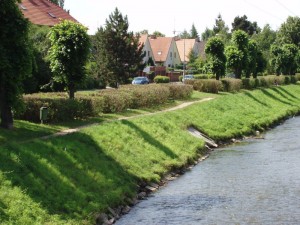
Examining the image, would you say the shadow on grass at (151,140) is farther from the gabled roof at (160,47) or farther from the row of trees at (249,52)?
the gabled roof at (160,47)

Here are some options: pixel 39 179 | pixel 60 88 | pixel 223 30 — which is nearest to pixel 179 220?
pixel 39 179

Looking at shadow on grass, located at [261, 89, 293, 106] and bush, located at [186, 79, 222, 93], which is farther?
shadow on grass, located at [261, 89, 293, 106]

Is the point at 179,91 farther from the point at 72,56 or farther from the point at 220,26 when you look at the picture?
the point at 220,26

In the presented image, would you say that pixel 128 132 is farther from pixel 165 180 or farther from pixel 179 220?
pixel 179 220

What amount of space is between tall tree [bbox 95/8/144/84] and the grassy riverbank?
2809 centimetres

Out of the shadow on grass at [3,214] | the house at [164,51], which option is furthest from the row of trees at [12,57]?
the house at [164,51]

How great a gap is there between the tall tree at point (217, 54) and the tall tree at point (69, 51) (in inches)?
1249

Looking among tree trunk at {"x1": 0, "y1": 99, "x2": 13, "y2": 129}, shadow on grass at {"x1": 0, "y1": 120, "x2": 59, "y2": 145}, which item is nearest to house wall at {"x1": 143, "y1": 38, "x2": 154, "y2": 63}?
shadow on grass at {"x1": 0, "y1": 120, "x2": 59, "y2": 145}

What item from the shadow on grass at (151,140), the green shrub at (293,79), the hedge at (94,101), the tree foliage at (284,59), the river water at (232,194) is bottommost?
the river water at (232,194)

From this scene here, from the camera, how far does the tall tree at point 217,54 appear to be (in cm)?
6066

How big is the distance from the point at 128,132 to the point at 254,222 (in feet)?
40.8

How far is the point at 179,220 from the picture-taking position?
1852 centimetres

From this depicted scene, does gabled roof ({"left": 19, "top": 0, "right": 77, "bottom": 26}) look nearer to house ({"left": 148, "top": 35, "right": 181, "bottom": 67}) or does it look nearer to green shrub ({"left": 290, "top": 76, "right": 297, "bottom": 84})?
green shrub ({"left": 290, "top": 76, "right": 297, "bottom": 84})

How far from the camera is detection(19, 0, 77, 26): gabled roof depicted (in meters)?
68.1
